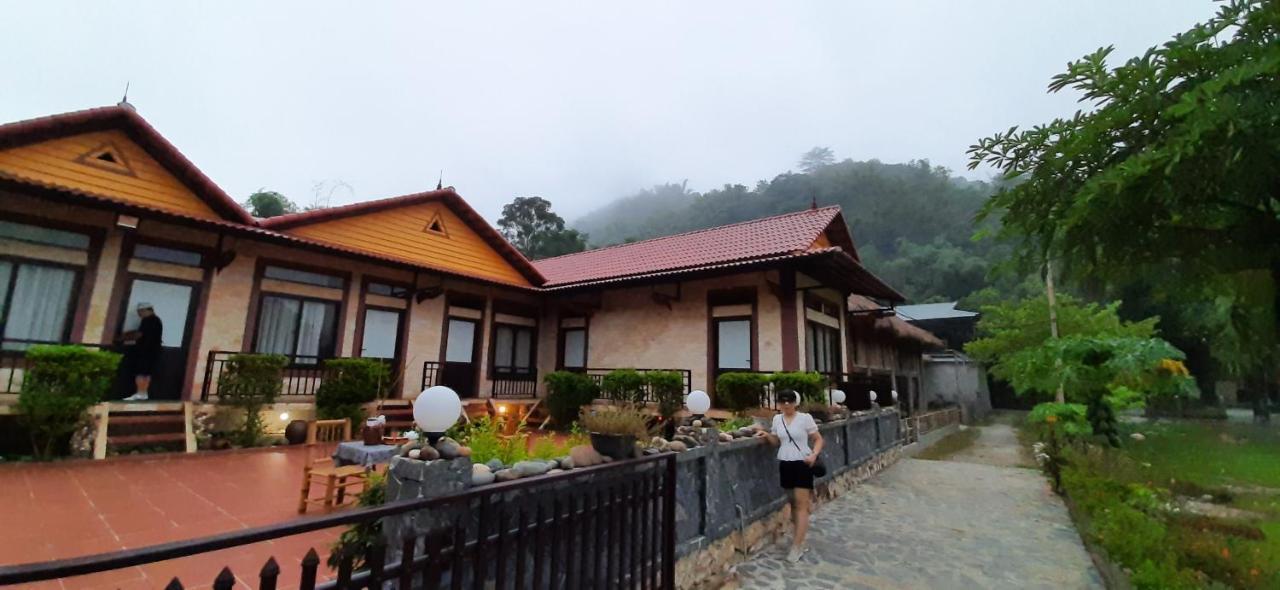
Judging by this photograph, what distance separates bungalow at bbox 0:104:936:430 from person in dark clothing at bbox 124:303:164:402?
21cm

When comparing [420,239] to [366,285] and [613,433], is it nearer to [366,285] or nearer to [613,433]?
[366,285]

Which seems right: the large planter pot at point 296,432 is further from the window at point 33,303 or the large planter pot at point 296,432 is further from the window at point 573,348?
the window at point 573,348

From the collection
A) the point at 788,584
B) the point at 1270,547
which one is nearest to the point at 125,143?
the point at 788,584

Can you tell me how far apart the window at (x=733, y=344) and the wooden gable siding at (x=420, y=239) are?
18.9ft

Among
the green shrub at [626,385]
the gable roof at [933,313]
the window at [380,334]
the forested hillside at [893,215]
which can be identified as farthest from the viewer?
the forested hillside at [893,215]

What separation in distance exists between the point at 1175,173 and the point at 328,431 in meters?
10.7

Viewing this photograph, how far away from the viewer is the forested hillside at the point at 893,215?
39500mm

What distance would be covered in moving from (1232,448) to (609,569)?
18.2 meters

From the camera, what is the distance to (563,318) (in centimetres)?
1385

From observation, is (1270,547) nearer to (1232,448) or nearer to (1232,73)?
(1232,73)

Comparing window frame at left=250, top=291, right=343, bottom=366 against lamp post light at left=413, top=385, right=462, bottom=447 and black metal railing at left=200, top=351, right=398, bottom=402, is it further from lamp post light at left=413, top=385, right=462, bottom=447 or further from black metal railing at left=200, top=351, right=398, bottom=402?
lamp post light at left=413, top=385, right=462, bottom=447

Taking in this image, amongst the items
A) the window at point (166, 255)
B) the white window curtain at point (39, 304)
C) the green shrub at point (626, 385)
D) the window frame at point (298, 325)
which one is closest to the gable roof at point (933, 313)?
the green shrub at point (626, 385)

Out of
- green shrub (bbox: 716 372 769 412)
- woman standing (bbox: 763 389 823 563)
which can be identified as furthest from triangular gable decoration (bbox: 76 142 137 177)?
woman standing (bbox: 763 389 823 563)

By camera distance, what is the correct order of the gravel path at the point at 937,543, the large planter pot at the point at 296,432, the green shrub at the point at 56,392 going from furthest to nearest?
the large planter pot at the point at 296,432
the green shrub at the point at 56,392
the gravel path at the point at 937,543
